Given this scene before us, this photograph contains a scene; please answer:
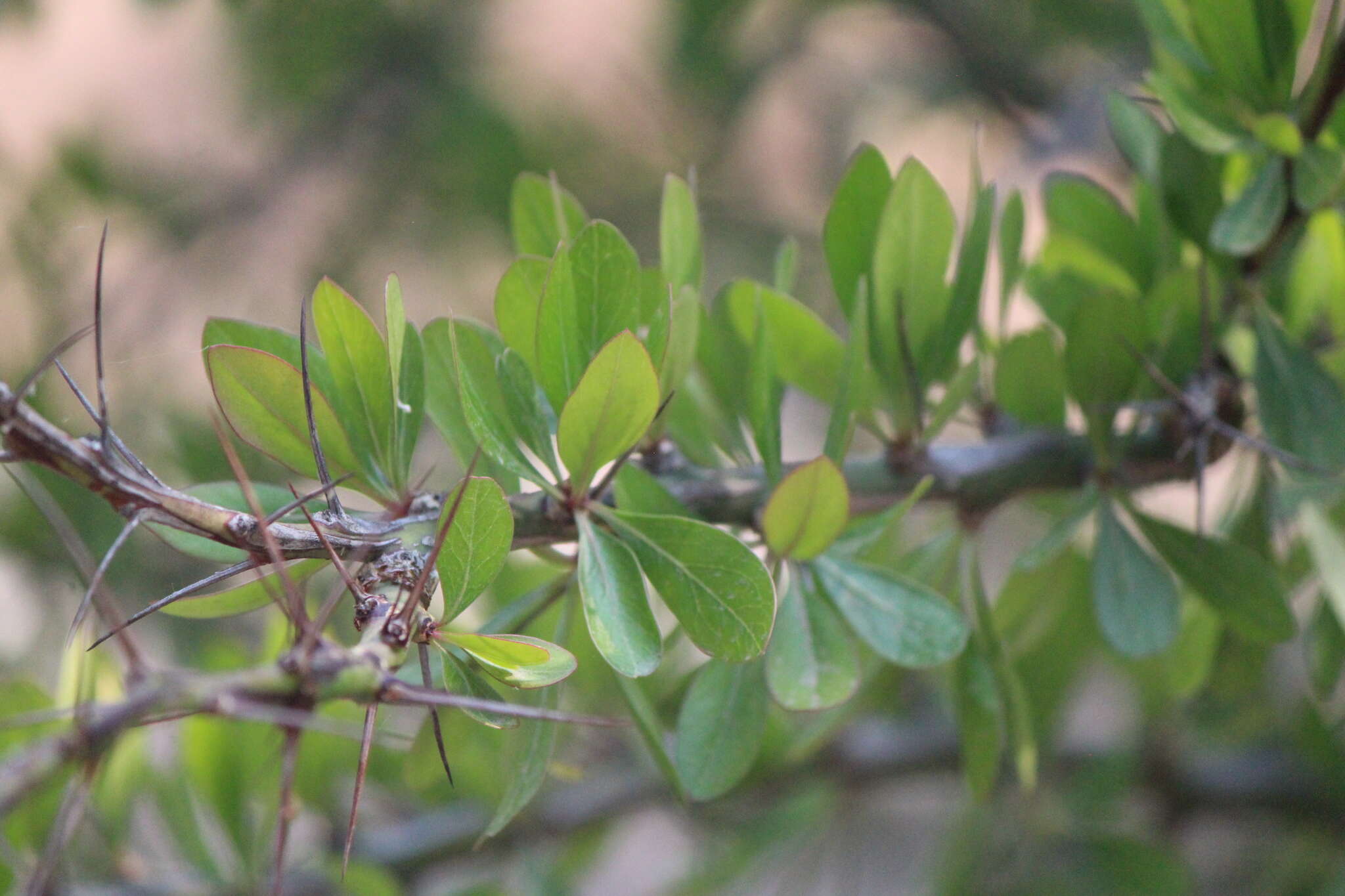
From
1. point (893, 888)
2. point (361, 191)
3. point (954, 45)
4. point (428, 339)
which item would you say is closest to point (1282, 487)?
point (428, 339)

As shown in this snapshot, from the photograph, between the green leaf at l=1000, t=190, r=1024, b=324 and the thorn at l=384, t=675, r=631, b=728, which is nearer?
the thorn at l=384, t=675, r=631, b=728

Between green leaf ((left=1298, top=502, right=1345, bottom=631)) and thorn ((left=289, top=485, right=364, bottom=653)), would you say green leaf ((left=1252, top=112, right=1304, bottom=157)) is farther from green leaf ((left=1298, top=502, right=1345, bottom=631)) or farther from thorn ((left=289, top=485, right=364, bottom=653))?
thorn ((left=289, top=485, right=364, bottom=653))

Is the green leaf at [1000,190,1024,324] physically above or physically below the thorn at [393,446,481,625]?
below

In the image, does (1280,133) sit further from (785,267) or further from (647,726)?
(647,726)

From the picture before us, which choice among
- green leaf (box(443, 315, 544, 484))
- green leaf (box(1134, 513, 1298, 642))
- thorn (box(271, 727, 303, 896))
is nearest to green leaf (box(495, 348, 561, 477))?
green leaf (box(443, 315, 544, 484))

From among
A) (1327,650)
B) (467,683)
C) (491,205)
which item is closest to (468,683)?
(467,683)

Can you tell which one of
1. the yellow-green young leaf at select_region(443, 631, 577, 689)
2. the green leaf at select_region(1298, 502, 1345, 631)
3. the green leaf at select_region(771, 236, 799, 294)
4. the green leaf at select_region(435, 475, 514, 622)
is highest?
the green leaf at select_region(435, 475, 514, 622)

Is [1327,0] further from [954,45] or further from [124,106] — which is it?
[124,106]
